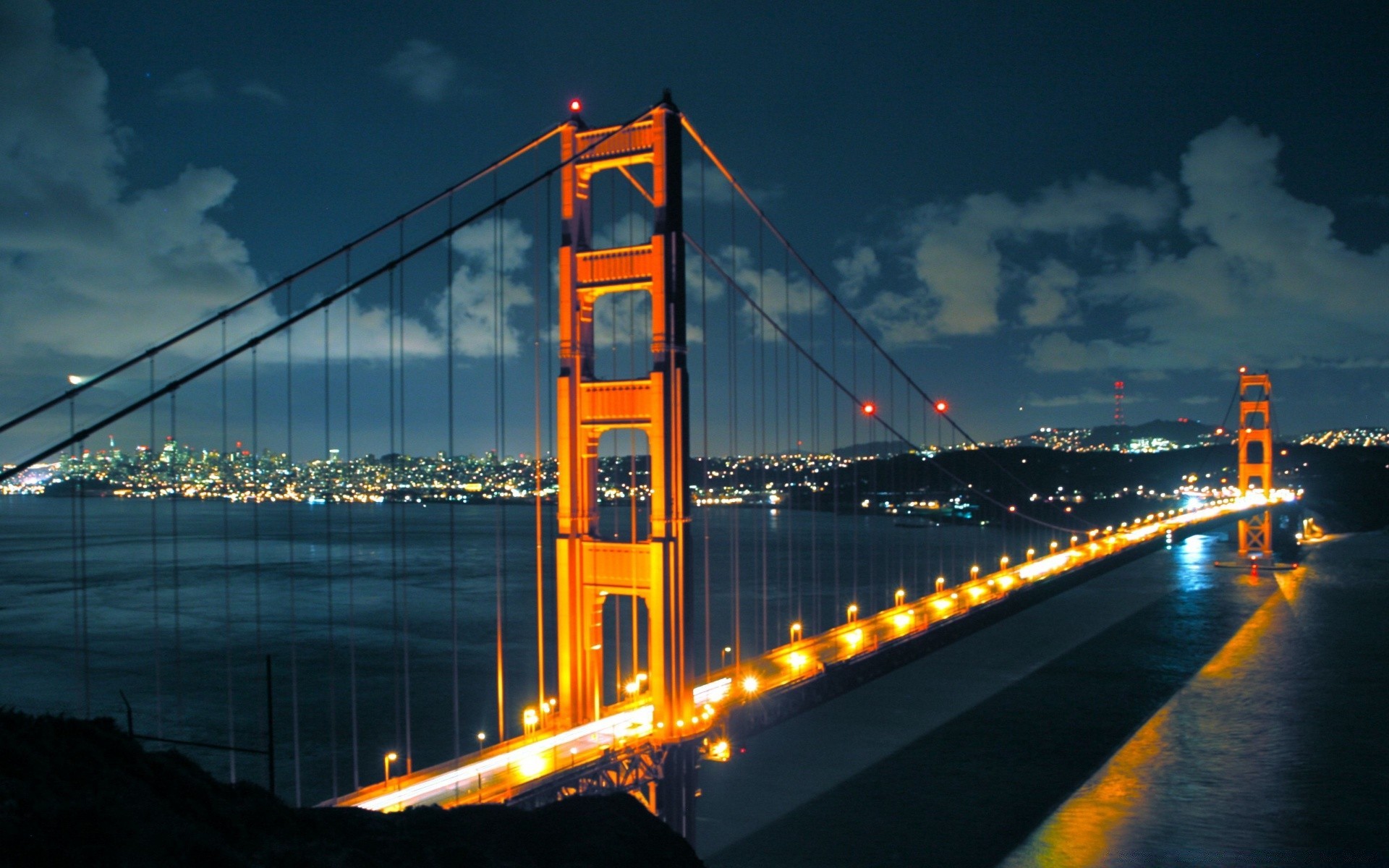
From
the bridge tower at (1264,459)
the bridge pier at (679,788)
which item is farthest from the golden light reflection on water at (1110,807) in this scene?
the bridge tower at (1264,459)

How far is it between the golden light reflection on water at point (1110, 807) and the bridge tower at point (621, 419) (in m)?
7.05

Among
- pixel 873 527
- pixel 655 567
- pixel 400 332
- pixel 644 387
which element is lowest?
pixel 873 527

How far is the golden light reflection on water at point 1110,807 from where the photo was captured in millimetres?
15258

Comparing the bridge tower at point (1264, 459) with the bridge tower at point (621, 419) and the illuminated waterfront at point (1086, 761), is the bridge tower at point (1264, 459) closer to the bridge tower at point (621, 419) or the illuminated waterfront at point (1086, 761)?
the illuminated waterfront at point (1086, 761)

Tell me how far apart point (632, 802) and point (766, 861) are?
18.6 ft

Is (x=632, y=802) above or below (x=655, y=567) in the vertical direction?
below

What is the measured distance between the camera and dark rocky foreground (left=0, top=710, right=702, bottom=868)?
558 centimetres

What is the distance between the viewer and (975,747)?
836 inches

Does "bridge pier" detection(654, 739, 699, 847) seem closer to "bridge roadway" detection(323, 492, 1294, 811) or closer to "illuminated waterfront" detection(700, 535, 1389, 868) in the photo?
"bridge roadway" detection(323, 492, 1294, 811)

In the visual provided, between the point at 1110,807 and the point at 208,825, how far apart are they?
50.8 feet

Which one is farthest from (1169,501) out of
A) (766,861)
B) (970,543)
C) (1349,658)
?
(766,861)

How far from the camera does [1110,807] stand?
1759 cm

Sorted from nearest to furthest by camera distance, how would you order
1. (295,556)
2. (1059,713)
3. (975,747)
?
(975,747)
(1059,713)
(295,556)

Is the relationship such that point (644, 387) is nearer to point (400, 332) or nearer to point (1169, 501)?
point (400, 332)
